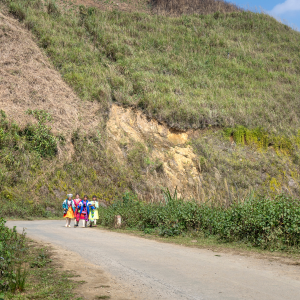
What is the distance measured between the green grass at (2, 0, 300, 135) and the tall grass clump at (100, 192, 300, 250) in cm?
1492

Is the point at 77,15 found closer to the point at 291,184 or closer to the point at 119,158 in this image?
the point at 119,158

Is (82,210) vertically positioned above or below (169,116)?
below

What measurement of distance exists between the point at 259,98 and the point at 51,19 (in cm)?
2089

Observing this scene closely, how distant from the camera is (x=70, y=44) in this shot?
30.7 m

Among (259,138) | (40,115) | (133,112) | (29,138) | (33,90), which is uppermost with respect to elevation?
(33,90)

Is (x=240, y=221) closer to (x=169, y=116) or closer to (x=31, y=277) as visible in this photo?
(x=31, y=277)

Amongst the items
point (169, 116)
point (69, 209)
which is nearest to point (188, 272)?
point (69, 209)

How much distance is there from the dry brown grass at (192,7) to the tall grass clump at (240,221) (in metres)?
40.9

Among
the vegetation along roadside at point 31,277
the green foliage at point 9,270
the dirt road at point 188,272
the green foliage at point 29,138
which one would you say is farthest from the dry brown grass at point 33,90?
the vegetation along roadside at point 31,277

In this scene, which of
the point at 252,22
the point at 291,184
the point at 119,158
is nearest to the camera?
the point at 119,158

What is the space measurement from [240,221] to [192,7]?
45633 millimetres

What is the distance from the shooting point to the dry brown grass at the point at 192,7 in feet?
160

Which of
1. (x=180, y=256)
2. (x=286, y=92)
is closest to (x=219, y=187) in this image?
(x=286, y=92)

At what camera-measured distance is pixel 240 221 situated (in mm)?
9945
